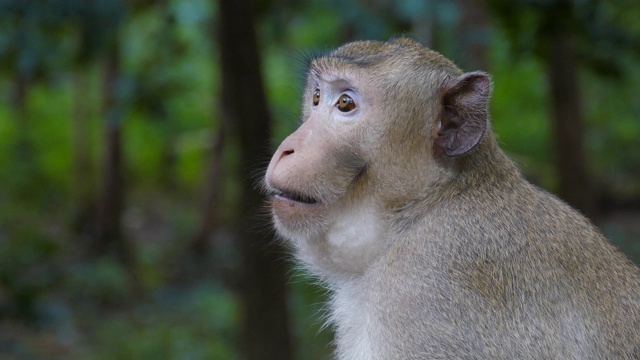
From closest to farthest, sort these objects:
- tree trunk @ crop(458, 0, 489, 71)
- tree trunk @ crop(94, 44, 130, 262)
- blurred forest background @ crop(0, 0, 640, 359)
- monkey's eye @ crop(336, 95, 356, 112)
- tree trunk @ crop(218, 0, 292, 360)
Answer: monkey's eye @ crop(336, 95, 356, 112) < tree trunk @ crop(218, 0, 292, 360) < blurred forest background @ crop(0, 0, 640, 359) < tree trunk @ crop(458, 0, 489, 71) < tree trunk @ crop(94, 44, 130, 262)

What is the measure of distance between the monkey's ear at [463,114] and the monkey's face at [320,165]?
0.26 metres

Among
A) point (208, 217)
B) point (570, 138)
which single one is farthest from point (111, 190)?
point (570, 138)

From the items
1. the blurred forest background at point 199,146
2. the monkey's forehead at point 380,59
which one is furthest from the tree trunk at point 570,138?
the monkey's forehead at point 380,59

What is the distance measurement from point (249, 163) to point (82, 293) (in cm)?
424

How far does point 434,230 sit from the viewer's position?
3252 millimetres

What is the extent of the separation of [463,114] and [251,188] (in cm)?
259

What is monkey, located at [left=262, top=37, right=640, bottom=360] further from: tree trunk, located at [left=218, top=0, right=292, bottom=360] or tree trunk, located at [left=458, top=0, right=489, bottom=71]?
tree trunk, located at [left=458, top=0, right=489, bottom=71]

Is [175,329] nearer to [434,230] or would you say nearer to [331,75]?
[331,75]

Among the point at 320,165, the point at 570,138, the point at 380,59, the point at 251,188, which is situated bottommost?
the point at 570,138

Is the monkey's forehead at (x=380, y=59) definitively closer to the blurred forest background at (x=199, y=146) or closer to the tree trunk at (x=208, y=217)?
the blurred forest background at (x=199, y=146)

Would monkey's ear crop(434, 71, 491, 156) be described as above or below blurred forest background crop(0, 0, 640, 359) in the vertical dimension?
above

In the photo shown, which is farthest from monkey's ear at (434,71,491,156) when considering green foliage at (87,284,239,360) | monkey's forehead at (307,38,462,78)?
green foliage at (87,284,239,360)

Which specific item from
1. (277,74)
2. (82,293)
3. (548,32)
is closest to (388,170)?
(548,32)

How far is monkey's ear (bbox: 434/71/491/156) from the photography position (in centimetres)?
322
